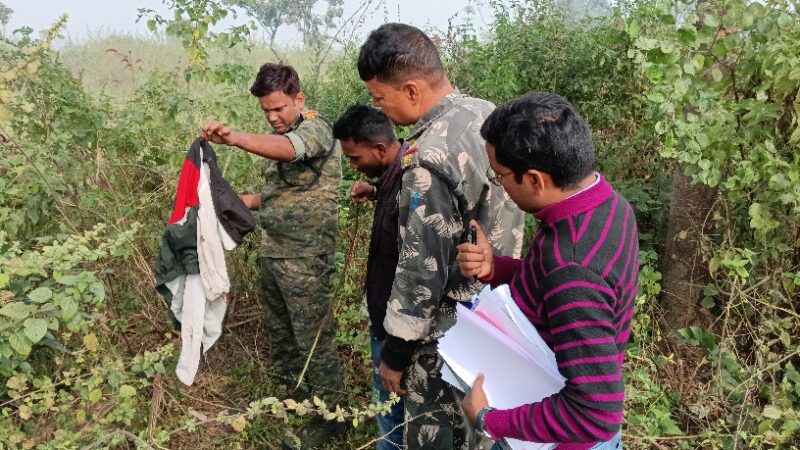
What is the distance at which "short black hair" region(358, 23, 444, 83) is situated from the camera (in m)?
1.79

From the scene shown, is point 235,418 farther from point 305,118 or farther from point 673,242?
point 673,242

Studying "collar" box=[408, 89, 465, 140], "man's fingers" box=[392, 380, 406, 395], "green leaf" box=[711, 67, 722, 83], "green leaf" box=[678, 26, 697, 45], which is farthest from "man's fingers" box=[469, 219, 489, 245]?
"green leaf" box=[711, 67, 722, 83]

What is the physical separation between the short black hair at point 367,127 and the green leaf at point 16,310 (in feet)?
4.52

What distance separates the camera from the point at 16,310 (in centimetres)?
197

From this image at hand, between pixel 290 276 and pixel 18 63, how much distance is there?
5.82 ft

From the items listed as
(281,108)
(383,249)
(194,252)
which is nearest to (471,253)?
(383,249)

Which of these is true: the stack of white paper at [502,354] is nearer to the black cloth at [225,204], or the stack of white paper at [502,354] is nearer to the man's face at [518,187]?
the man's face at [518,187]

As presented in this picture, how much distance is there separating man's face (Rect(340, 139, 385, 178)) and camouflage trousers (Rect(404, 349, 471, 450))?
103cm

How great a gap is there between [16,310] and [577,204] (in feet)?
5.95

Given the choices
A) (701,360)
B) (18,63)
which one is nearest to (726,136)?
(701,360)

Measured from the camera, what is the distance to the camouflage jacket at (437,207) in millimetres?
1690

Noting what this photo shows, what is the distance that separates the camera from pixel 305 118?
296 centimetres

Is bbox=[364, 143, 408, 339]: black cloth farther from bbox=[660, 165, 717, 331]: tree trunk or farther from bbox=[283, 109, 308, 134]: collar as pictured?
bbox=[660, 165, 717, 331]: tree trunk

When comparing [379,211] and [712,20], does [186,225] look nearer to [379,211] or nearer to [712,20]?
[379,211]
